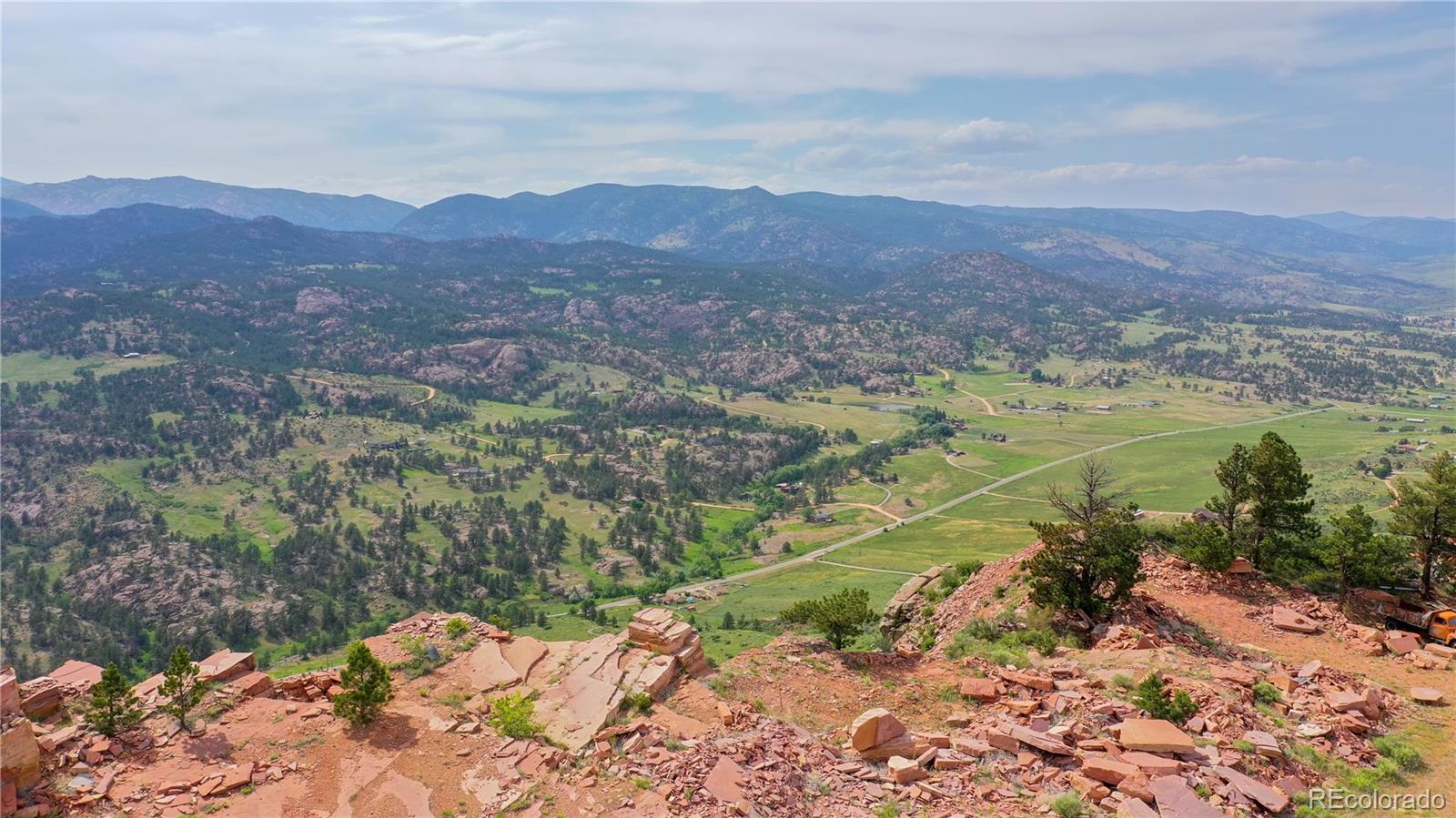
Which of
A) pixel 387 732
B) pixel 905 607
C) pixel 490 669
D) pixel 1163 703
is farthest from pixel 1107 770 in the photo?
pixel 905 607

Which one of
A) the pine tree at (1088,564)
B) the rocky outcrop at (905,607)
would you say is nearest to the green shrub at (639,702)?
the rocky outcrop at (905,607)

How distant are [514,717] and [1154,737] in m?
25.0

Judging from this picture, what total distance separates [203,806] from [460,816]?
882cm

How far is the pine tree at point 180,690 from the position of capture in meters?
28.4

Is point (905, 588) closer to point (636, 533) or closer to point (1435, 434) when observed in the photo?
point (636, 533)

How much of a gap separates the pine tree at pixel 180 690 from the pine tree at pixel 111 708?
1.17 meters

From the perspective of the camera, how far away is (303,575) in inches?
5320

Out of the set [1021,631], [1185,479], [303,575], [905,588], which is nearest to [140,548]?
[303,575]

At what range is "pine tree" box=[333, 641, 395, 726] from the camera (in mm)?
29219

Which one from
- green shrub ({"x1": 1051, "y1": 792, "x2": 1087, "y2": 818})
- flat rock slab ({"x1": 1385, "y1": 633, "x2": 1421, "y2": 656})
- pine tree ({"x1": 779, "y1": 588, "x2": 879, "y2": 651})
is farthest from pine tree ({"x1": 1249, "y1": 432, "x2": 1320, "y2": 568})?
green shrub ({"x1": 1051, "y1": 792, "x2": 1087, "y2": 818})

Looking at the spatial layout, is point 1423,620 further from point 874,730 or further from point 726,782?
point 726,782

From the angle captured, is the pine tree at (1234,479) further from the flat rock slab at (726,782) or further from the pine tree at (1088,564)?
the flat rock slab at (726,782)

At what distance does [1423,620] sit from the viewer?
38781 mm

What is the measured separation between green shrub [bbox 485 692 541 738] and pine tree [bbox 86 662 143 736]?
13.9 metres
